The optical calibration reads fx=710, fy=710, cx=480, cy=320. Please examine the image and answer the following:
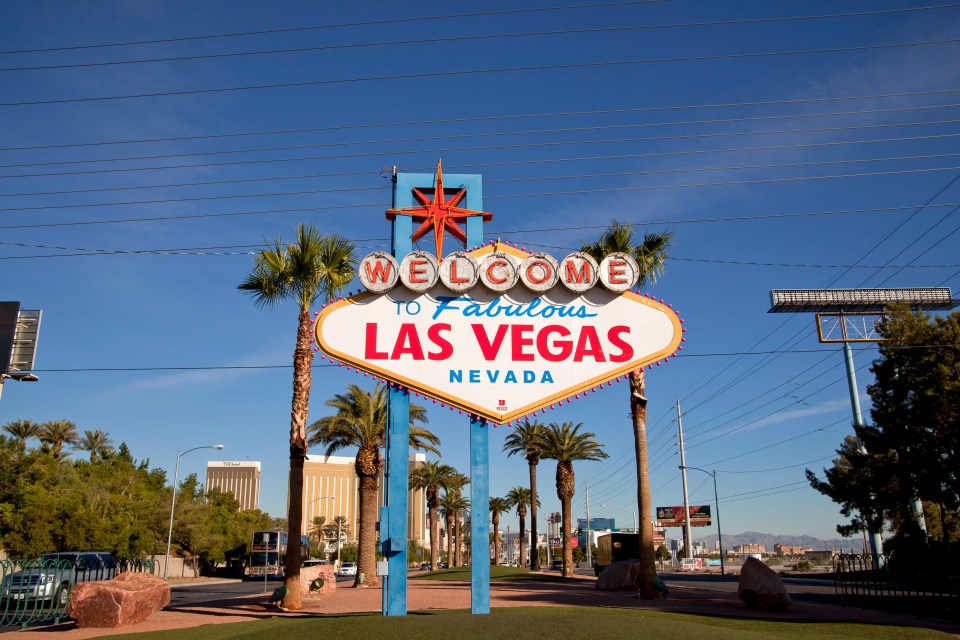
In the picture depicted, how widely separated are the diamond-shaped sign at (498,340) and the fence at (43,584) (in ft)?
→ 37.8

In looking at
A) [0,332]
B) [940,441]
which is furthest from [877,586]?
[0,332]

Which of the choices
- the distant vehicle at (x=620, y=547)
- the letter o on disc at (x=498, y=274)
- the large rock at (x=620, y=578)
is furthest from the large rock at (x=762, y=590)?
the distant vehicle at (x=620, y=547)

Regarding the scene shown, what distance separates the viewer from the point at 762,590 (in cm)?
2294

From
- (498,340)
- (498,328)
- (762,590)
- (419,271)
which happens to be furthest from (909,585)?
(419,271)

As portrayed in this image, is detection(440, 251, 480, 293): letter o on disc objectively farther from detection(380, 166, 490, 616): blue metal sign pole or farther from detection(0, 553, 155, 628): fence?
detection(0, 553, 155, 628): fence

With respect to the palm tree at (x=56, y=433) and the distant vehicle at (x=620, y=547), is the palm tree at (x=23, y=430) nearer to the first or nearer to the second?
the palm tree at (x=56, y=433)

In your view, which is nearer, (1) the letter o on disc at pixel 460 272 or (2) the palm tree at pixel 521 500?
(1) the letter o on disc at pixel 460 272

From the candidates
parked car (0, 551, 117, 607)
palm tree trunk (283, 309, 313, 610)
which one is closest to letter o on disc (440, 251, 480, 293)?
palm tree trunk (283, 309, 313, 610)

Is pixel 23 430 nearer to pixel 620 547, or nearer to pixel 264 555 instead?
pixel 264 555

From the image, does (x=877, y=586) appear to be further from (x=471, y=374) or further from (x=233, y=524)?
(x=233, y=524)

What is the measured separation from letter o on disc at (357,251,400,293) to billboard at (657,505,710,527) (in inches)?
4547

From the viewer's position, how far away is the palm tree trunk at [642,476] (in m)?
28.6

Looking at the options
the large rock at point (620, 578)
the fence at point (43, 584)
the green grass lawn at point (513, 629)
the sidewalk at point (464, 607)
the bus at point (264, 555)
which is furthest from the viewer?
the bus at point (264, 555)

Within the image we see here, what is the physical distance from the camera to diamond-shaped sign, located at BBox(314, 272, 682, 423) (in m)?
17.6
